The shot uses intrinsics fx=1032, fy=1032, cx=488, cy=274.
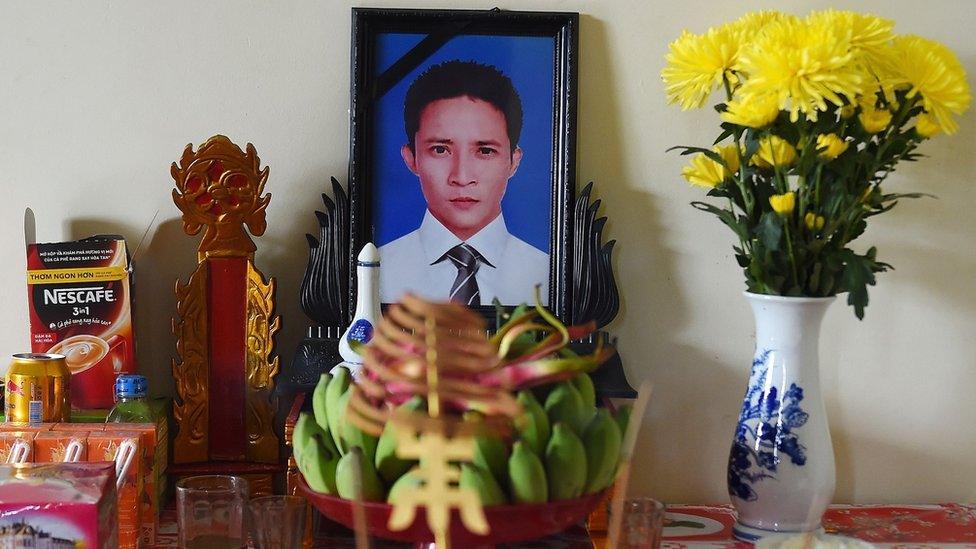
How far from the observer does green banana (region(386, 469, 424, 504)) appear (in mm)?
648

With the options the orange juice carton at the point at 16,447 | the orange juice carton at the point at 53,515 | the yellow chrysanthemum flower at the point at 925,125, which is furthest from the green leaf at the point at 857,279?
the orange juice carton at the point at 16,447

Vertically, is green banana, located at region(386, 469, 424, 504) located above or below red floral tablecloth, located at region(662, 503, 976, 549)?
above

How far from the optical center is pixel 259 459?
3.91ft

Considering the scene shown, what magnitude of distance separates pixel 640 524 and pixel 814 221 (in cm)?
35

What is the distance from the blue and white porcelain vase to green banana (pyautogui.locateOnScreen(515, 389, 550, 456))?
0.44 meters

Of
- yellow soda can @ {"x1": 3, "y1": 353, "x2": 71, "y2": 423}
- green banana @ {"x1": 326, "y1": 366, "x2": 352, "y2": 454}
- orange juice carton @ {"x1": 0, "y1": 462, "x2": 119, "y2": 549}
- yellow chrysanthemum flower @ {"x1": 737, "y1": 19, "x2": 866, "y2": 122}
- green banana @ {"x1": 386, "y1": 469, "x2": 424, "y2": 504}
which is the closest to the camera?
green banana @ {"x1": 386, "y1": 469, "x2": 424, "y2": 504}

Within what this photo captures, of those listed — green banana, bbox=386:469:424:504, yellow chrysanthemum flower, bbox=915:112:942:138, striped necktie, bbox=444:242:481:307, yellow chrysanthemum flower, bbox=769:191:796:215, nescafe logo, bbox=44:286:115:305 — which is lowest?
green banana, bbox=386:469:424:504

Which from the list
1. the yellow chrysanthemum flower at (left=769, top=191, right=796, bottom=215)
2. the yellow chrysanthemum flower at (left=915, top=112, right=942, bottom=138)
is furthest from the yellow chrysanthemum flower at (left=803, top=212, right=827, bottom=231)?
the yellow chrysanthemum flower at (left=915, top=112, right=942, bottom=138)

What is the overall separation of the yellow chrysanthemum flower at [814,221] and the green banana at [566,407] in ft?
1.35

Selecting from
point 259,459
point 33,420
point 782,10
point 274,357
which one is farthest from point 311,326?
point 782,10

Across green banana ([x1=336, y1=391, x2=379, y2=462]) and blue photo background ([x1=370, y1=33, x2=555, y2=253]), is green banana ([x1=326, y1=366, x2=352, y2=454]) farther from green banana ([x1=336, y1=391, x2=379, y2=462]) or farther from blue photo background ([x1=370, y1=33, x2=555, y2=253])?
blue photo background ([x1=370, y1=33, x2=555, y2=253])

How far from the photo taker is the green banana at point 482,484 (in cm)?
67

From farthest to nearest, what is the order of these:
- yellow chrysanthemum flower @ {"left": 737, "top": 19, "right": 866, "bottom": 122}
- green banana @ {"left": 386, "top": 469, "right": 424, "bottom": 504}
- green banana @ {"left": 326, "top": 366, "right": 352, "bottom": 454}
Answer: yellow chrysanthemum flower @ {"left": 737, "top": 19, "right": 866, "bottom": 122} < green banana @ {"left": 326, "top": 366, "right": 352, "bottom": 454} < green banana @ {"left": 386, "top": 469, "right": 424, "bottom": 504}

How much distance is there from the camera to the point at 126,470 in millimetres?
1009
